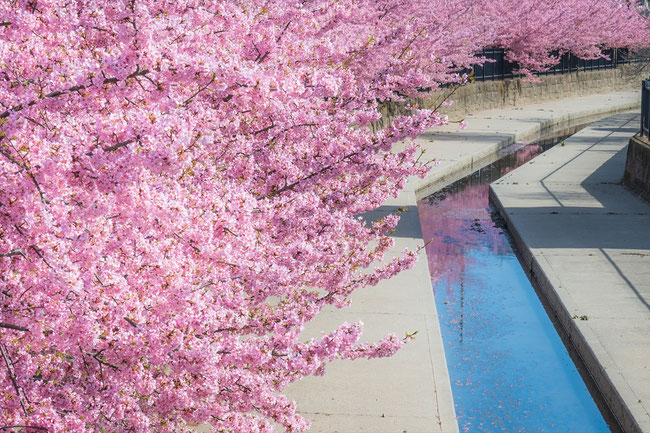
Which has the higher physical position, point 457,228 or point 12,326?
point 12,326

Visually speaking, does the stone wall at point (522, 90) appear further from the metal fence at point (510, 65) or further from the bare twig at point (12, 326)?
the bare twig at point (12, 326)

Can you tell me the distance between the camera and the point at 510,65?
38781 millimetres

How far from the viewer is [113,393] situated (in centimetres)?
420

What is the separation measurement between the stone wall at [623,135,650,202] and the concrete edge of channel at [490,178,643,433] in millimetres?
4874

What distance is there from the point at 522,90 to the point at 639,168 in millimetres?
23002

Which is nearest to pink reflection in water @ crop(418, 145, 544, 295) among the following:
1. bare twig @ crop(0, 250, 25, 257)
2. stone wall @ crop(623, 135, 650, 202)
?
stone wall @ crop(623, 135, 650, 202)

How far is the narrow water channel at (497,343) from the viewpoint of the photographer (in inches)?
303

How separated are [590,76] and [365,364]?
4346 cm

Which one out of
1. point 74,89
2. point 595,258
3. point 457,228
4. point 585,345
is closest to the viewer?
point 74,89

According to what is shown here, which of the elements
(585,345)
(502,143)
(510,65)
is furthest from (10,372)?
(510,65)

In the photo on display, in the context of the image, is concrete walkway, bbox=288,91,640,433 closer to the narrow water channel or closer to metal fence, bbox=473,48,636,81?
the narrow water channel

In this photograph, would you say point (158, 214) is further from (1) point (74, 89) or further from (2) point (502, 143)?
(2) point (502, 143)

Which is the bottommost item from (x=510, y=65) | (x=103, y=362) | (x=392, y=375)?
(x=510, y=65)

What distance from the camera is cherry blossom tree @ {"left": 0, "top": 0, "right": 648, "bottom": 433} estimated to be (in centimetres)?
334
